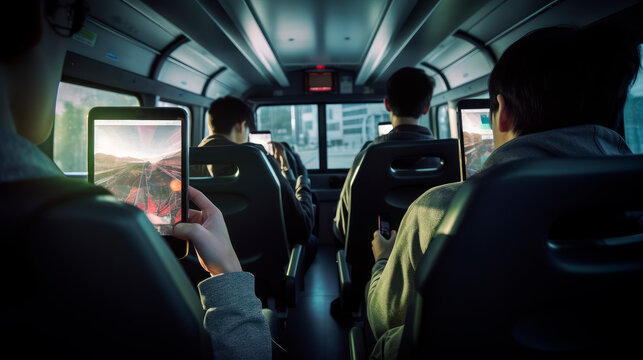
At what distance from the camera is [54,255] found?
325 millimetres

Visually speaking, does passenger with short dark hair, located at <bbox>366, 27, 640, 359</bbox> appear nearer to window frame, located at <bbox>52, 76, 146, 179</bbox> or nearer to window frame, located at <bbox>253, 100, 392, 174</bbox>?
window frame, located at <bbox>52, 76, 146, 179</bbox>

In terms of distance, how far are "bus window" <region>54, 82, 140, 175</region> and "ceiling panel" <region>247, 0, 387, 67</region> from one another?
203 centimetres

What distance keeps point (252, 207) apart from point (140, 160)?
2.63ft

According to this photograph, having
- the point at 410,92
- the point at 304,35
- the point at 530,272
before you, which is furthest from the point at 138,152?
the point at 304,35

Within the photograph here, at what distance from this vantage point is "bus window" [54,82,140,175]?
2932 millimetres

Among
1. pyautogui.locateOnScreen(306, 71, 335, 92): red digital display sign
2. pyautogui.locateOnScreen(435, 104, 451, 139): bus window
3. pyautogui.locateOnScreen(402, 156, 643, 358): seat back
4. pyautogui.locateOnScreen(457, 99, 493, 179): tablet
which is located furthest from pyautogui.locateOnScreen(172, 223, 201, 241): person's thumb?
pyautogui.locateOnScreen(306, 71, 335, 92): red digital display sign

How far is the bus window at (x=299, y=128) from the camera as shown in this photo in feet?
23.1

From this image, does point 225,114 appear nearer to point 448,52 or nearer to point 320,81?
point 448,52

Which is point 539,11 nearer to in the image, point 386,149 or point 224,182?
point 386,149

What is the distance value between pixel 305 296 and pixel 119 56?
3276 millimetres

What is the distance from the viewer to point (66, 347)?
36cm

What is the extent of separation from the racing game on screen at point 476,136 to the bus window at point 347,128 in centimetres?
517

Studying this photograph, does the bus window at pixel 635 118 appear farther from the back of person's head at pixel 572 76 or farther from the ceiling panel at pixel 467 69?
the back of person's head at pixel 572 76

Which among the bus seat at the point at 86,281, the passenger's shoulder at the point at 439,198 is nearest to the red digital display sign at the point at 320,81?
the passenger's shoulder at the point at 439,198
